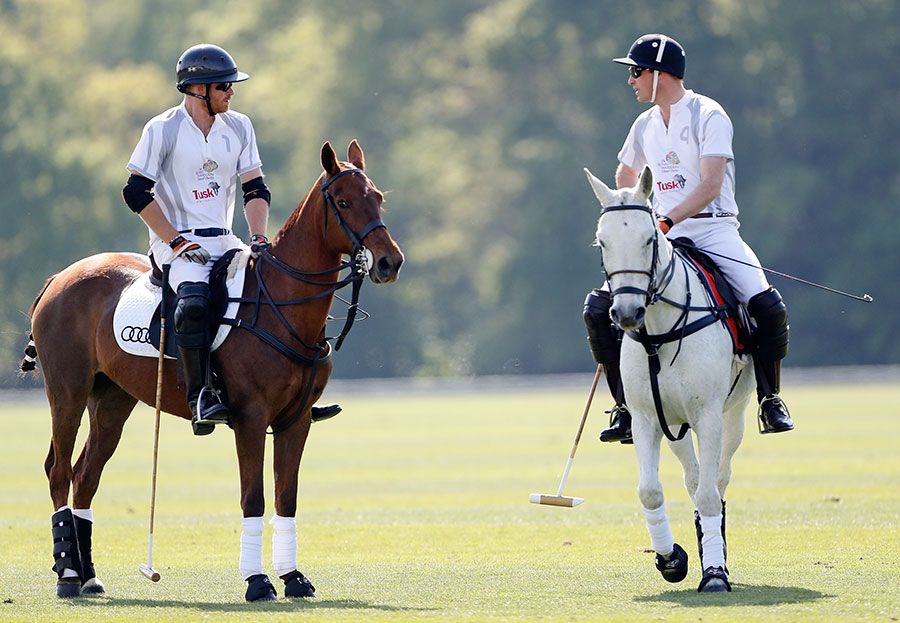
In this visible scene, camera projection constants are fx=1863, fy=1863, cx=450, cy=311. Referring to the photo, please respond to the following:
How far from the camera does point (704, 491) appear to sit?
35.8ft

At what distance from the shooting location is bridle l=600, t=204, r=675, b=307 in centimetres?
1027

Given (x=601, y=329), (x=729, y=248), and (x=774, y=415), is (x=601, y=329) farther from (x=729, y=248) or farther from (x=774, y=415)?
(x=774, y=415)

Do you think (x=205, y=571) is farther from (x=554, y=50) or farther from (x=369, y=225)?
(x=554, y=50)

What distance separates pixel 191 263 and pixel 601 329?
2536 mm

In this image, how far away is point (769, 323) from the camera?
1132cm

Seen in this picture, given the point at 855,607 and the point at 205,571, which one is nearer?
the point at 855,607

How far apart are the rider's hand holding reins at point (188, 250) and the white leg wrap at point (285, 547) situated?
1.65 meters

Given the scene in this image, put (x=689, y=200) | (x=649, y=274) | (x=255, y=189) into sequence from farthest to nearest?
(x=255, y=189) < (x=689, y=200) < (x=649, y=274)

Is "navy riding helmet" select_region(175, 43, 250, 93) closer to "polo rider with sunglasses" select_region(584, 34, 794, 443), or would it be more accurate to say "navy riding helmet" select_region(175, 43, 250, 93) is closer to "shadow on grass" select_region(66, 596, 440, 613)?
"polo rider with sunglasses" select_region(584, 34, 794, 443)

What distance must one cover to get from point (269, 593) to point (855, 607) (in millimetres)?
3381

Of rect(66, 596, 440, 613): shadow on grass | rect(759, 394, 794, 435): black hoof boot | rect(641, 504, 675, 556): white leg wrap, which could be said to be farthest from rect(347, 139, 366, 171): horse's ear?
rect(759, 394, 794, 435): black hoof boot

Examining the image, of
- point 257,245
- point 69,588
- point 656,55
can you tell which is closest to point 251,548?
point 69,588

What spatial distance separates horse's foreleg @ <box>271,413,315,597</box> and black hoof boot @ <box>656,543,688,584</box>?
2120 mm

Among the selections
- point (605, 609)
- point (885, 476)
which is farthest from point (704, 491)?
→ point (885, 476)
